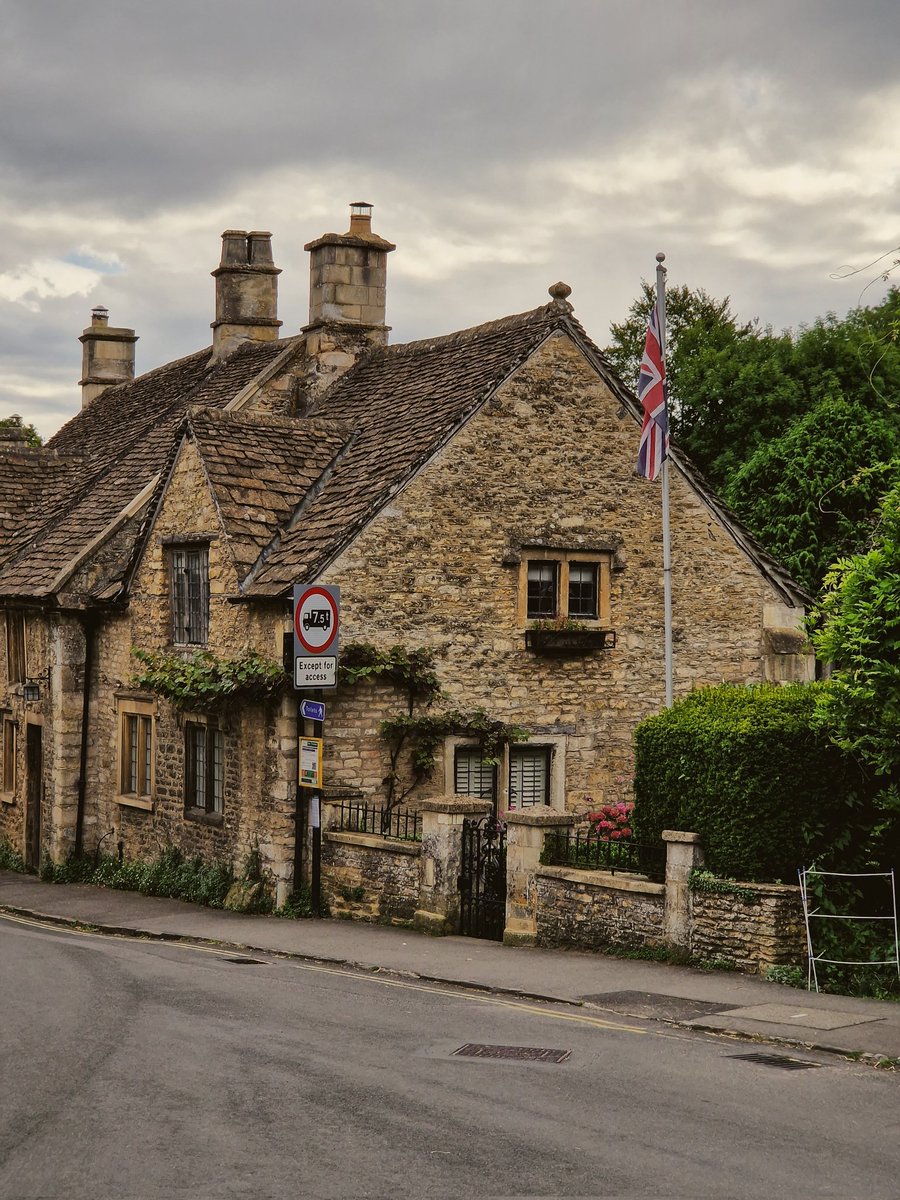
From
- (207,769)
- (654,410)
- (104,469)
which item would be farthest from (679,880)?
(104,469)

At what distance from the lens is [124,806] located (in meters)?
24.7

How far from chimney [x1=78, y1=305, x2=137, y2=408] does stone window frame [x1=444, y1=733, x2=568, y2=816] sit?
24584 millimetres

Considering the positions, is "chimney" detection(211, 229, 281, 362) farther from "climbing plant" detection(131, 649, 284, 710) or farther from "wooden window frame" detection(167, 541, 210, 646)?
"climbing plant" detection(131, 649, 284, 710)

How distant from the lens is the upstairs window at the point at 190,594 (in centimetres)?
2220

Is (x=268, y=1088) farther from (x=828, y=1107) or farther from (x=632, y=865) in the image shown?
(x=632, y=865)

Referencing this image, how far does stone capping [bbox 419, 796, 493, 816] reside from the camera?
1681cm

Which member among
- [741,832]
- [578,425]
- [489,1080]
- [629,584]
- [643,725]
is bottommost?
[489,1080]

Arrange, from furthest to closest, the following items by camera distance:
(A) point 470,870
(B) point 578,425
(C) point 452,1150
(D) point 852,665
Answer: (B) point 578,425, (A) point 470,870, (D) point 852,665, (C) point 452,1150

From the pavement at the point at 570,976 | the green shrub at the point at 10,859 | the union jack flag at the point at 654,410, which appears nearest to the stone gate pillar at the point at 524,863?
the pavement at the point at 570,976

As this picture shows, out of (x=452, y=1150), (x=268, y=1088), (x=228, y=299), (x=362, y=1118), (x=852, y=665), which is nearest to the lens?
(x=452, y=1150)

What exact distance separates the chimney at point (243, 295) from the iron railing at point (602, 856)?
1899cm

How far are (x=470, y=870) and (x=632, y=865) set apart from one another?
203 cm

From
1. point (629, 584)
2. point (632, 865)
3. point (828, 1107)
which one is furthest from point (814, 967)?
point (629, 584)

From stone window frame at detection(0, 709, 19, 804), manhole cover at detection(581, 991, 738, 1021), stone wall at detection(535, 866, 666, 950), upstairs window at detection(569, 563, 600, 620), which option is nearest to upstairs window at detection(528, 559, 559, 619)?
upstairs window at detection(569, 563, 600, 620)
